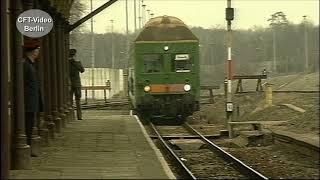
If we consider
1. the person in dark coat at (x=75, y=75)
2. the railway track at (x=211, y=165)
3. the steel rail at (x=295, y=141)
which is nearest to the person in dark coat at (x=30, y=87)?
the railway track at (x=211, y=165)

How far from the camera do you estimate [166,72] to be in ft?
76.5

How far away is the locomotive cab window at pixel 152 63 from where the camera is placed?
23.3 metres

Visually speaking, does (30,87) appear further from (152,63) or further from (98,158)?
(152,63)

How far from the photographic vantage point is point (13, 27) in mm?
9438

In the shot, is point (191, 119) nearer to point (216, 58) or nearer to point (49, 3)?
point (49, 3)

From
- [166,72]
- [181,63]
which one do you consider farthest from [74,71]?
[181,63]

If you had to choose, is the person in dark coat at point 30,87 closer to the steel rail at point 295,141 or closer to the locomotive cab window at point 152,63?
the steel rail at point 295,141

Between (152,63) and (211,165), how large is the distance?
10.8 metres

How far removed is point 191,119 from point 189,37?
6.10 metres

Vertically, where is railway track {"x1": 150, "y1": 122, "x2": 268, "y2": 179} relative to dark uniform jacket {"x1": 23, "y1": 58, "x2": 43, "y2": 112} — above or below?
below

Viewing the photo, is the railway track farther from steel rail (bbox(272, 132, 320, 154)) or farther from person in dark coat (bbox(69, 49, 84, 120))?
person in dark coat (bbox(69, 49, 84, 120))

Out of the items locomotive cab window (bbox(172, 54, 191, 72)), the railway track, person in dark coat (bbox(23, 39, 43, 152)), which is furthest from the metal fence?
person in dark coat (bbox(23, 39, 43, 152))

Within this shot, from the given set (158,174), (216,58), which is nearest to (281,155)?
(158,174)

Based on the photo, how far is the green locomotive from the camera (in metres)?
23.2
